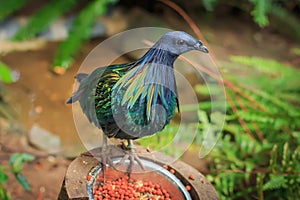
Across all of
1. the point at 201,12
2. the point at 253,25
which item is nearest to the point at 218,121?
the point at 201,12

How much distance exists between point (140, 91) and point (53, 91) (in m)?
2.48

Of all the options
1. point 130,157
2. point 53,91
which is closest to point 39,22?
point 53,91

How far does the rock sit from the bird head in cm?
199

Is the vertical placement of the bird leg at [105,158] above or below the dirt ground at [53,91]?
below

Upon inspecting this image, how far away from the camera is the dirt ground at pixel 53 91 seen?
3.03 meters

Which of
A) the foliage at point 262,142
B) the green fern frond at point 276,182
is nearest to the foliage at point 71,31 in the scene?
the foliage at point 262,142

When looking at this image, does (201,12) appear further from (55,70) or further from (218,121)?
(218,121)

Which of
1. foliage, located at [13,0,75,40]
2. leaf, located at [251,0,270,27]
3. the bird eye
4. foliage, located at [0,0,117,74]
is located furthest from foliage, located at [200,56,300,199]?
foliage, located at [13,0,75,40]

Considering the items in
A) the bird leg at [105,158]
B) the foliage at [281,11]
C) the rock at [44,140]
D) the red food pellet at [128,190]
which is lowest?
the red food pellet at [128,190]

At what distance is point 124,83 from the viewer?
4.94ft

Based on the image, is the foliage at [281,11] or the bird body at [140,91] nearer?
the bird body at [140,91]

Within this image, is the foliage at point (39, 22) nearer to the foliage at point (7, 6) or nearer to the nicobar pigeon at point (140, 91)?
the foliage at point (7, 6)

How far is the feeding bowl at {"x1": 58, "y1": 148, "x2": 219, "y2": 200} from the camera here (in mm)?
1641

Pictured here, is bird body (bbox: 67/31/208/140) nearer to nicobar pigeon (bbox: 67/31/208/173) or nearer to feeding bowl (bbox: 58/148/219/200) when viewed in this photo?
nicobar pigeon (bbox: 67/31/208/173)
